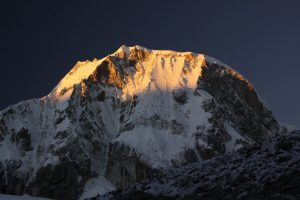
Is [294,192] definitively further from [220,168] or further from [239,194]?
[220,168]

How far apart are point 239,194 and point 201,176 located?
4.67 meters

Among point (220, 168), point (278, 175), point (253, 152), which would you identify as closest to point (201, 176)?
point (220, 168)

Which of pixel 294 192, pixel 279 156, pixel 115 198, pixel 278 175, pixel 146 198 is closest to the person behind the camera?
pixel 294 192

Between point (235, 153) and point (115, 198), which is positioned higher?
point (235, 153)

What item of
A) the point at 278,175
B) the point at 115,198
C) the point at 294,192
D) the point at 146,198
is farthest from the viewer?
the point at 115,198

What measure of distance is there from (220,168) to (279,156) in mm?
3909

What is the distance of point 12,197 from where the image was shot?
31.1 metres

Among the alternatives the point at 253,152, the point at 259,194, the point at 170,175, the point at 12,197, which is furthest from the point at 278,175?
the point at 12,197

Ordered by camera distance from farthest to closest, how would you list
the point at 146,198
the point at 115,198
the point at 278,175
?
the point at 115,198 → the point at 146,198 → the point at 278,175

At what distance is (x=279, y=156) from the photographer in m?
31.1

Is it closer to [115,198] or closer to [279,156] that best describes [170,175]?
[115,198]

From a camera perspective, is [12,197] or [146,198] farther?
[146,198]

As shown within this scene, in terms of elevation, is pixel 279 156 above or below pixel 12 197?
above

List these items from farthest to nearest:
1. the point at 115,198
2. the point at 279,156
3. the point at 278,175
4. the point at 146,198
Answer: the point at 115,198 → the point at 146,198 → the point at 279,156 → the point at 278,175
